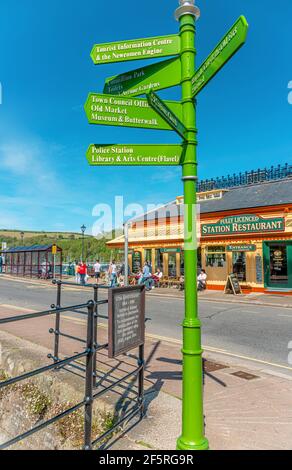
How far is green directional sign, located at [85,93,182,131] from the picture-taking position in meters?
3.24

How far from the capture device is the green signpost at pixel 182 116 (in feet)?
9.68

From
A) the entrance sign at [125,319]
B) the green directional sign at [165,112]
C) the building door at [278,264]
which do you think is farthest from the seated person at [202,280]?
the green directional sign at [165,112]

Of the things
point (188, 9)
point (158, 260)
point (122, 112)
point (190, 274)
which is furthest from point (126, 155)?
point (158, 260)

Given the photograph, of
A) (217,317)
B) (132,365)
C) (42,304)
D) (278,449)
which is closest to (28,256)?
(42,304)

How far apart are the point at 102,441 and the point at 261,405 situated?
203 cm

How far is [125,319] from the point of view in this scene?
3.63 meters

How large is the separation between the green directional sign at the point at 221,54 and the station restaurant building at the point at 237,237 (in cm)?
1644

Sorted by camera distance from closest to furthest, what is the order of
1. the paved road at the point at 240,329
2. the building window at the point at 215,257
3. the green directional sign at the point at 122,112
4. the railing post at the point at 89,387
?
the railing post at the point at 89,387 < the green directional sign at the point at 122,112 < the paved road at the point at 240,329 < the building window at the point at 215,257

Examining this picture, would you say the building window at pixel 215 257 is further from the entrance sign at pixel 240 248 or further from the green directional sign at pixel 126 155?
the green directional sign at pixel 126 155

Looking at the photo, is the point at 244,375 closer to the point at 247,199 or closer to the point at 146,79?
the point at 146,79

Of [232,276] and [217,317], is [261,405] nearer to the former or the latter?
[217,317]

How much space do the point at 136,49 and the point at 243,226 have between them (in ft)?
56.8

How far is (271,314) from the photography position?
40.6 feet
